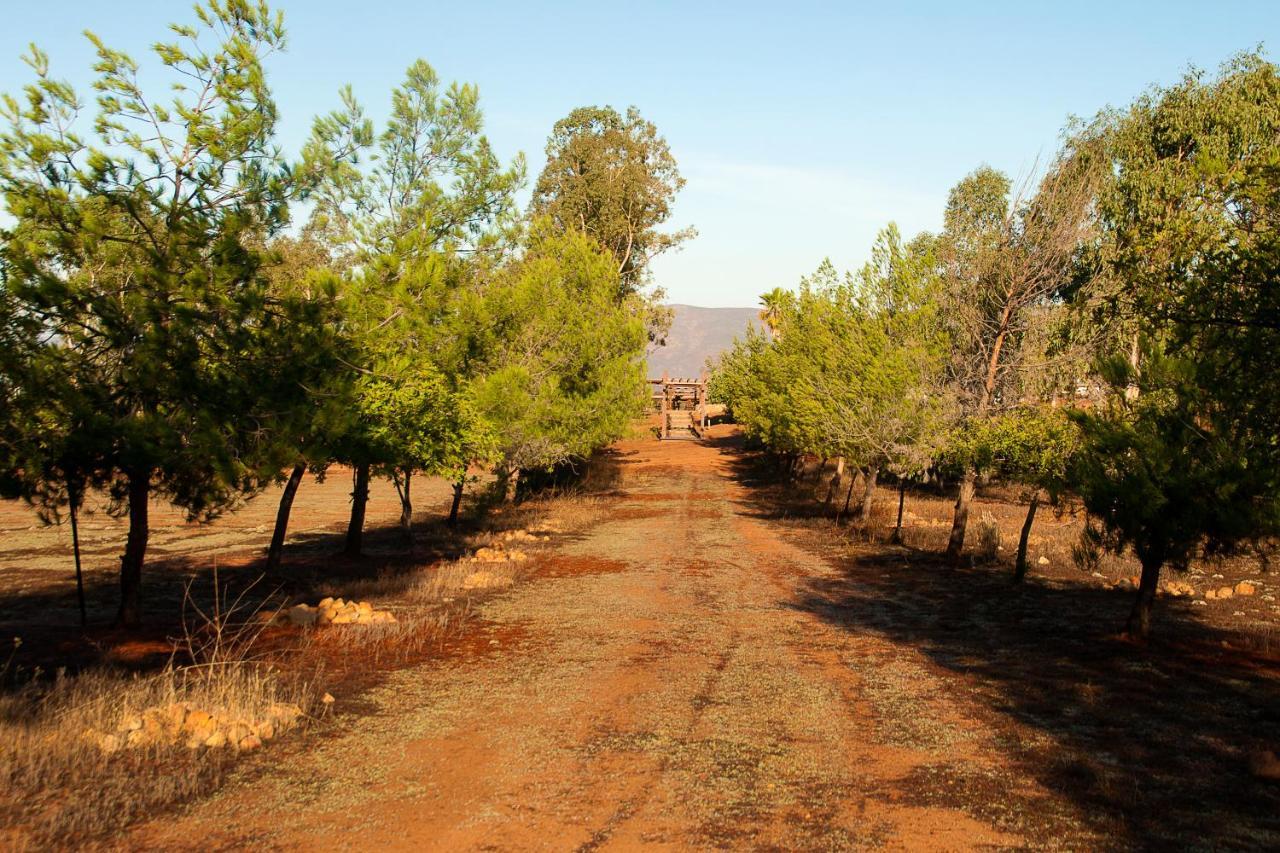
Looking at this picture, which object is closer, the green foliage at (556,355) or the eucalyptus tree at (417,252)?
the eucalyptus tree at (417,252)

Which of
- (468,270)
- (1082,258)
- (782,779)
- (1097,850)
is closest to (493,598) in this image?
(468,270)

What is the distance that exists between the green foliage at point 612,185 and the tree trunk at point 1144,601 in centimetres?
Result: 4073

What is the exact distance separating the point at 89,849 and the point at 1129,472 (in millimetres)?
12263

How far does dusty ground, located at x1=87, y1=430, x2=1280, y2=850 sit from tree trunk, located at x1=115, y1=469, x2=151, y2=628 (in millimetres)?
4167

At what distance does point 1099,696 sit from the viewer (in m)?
10.8

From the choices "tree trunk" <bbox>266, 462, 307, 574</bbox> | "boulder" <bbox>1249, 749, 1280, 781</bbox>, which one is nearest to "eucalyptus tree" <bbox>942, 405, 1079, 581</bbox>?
"boulder" <bbox>1249, 749, 1280, 781</bbox>

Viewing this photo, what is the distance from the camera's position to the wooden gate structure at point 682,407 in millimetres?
67125

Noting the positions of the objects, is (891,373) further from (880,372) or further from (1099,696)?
(1099,696)

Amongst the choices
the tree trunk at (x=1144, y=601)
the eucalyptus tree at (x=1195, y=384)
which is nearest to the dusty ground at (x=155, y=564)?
the eucalyptus tree at (x=1195, y=384)

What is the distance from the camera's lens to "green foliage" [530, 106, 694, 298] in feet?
171

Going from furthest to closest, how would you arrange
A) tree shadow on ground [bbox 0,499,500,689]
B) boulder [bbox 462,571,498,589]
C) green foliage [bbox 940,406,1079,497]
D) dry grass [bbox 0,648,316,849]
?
1. boulder [bbox 462,571,498,589]
2. green foliage [bbox 940,406,1079,497]
3. tree shadow on ground [bbox 0,499,500,689]
4. dry grass [bbox 0,648,316,849]

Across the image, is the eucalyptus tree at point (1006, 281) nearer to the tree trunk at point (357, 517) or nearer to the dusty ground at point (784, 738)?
A: the dusty ground at point (784, 738)

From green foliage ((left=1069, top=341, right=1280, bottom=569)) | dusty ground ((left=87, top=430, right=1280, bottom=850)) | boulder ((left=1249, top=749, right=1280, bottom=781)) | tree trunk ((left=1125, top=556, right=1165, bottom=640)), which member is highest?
green foliage ((left=1069, top=341, right=1280, bottom=569))

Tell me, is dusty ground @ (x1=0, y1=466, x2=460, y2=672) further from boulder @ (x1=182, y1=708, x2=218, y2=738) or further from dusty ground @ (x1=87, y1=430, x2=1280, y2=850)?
dusty ground @ (x1=87, y1=430, x2=1280, y2=850)
